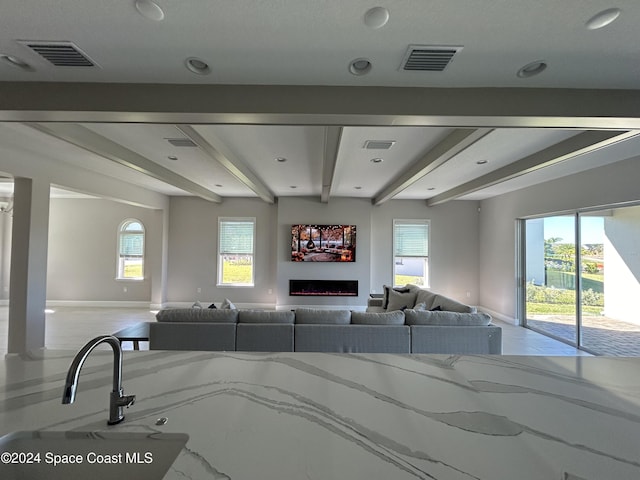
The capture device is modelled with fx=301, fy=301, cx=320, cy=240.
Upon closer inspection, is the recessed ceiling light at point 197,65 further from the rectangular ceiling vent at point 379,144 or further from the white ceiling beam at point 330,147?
the rectangular ceiling vent at point 379,144

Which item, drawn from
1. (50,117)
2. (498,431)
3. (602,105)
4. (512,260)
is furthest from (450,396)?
(512,260)

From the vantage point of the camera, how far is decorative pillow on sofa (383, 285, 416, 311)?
534 centimetres

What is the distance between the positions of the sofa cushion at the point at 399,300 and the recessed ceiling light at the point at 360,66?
4.11 m

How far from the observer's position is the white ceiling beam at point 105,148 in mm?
3006

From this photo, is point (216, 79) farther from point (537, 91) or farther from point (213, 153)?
point (537, 91)

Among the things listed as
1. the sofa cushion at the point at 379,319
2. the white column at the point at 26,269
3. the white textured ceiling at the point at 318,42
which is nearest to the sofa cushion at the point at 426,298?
the sofa cushion at the point at 379,319

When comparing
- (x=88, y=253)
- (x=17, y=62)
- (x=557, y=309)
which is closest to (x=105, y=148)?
(x=17, y=62)

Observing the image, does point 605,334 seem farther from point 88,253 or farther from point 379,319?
point 88,253

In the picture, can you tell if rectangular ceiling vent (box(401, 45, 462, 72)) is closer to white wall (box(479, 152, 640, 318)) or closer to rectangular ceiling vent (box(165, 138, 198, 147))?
rectangular ceiling vent (box(165, 138, 198, 147))

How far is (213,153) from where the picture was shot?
3764 millimetres

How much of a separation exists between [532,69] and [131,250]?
28.6 feet

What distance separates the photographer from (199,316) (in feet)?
11.0

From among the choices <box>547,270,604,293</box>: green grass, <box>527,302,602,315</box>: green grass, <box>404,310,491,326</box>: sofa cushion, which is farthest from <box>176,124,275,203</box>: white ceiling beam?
<box>527,302,602,315</box>: green grass

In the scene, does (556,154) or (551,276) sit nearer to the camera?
(556,154)
